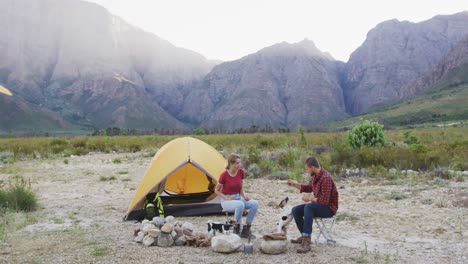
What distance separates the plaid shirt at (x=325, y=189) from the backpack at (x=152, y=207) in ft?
12.6

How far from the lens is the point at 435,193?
1129cm

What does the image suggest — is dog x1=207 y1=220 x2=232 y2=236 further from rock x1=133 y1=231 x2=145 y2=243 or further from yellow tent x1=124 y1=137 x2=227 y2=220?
yellow tent x1=124 y1=137 x2=227 y2=220

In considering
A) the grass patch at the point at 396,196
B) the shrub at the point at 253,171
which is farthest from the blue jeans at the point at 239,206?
the shrub at the point at 253,171

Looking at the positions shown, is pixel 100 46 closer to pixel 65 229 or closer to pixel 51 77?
pixel 51 77

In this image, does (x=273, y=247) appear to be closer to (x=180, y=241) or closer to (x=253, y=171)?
(x=180, y=241)

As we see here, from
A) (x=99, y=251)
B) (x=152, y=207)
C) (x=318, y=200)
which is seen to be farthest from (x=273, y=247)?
(x=152, y=207)

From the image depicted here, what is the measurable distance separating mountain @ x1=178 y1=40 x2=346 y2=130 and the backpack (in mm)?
138130

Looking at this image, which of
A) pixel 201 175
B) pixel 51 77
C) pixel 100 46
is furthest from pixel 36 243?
pixel 100 46

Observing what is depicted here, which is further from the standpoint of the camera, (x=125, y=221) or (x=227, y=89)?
(x=227, y=89)

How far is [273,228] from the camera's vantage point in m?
8.66

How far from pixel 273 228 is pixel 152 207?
277 centimetres

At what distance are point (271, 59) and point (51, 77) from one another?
328 feet

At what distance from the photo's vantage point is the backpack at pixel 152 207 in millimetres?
9133

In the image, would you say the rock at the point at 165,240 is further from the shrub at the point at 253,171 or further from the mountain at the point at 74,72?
the mountain at the point at 74,72
